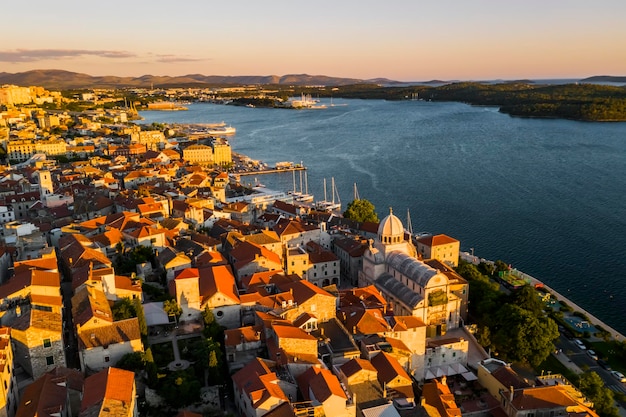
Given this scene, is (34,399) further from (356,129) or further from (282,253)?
(356,129)

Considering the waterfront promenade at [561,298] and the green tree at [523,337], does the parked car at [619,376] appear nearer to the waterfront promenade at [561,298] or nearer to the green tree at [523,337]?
the green tree at [523,337]

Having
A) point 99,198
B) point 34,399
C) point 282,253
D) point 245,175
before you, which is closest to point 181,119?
point 245,175

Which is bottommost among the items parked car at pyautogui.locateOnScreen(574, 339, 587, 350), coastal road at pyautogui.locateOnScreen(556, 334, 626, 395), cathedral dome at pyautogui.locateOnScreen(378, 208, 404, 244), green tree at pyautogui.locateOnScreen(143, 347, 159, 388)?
coastal road at pyautogui.locateOnScreen(556, 334, 626, 395)

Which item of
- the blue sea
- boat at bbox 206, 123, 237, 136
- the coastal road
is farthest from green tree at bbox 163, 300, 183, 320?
boat at bbox 206, 123, 237, 136

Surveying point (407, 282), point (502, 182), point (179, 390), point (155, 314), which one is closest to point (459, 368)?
point (407, 282)

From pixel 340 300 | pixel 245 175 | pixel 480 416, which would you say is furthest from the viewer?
pixel 245 175

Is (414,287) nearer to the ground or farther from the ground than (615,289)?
farther from the ground

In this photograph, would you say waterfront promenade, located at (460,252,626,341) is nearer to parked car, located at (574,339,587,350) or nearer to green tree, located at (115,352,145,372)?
parked car, located at (574,339,587,350)
